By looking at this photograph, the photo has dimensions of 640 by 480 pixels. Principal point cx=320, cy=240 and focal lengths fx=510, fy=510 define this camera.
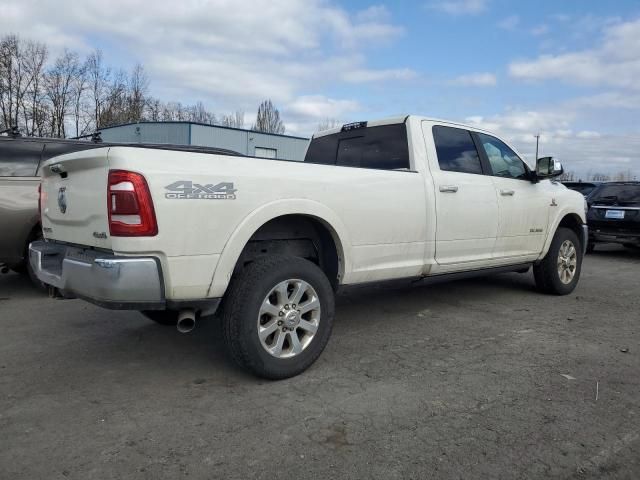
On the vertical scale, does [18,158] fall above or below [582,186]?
below

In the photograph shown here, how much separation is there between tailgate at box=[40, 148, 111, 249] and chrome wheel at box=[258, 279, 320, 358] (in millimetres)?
1071

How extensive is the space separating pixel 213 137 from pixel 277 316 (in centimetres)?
2475

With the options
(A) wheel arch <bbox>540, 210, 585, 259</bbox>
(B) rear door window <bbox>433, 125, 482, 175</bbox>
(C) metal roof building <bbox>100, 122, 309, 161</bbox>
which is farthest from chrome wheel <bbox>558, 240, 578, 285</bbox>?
(C) metal roof building <bbox>100, 122, 309, 161</bbox>

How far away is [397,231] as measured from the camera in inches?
162

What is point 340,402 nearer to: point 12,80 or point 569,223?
point 569,223

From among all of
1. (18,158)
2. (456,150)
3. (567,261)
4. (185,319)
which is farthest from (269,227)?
(567,261)

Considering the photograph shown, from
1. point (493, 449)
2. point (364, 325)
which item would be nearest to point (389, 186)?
point (364, 325)

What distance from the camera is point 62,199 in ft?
11.3

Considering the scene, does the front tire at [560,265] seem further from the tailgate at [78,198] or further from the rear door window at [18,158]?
the rear door window at [18,158]

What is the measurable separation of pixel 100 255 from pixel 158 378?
103 cm

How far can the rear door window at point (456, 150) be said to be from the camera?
477 centimetres

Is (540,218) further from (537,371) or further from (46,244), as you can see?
(46,244)

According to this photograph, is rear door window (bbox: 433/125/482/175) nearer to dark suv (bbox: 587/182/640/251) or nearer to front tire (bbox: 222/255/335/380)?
front tire (bbox: 222/255/335/380)

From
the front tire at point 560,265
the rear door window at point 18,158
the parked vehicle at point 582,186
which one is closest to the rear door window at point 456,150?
the front tire at point 560,265
